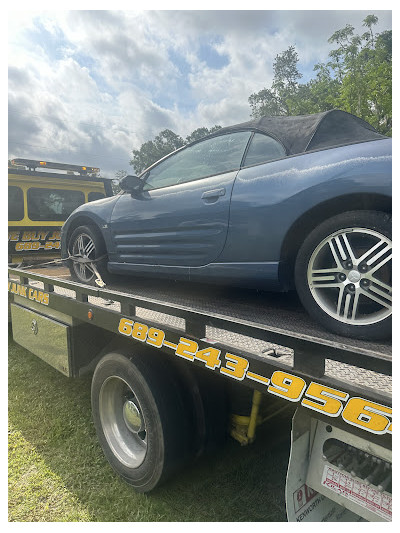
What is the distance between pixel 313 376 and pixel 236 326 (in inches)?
14.0

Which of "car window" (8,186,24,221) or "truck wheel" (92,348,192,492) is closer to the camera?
"truck wheel" (92,348,192,492)

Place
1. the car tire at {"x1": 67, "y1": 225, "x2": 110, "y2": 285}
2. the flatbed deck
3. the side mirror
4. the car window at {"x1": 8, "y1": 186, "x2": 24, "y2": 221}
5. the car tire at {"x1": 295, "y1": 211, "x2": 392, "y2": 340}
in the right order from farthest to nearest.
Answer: the car window at {"x1": 8, "y1": 186, "x2": 24, "y2": 221} < the car tire at {"x1": 67, "y1": 225, "x2": 110, "y2": 285} < the side mirror < the car tire at {"x1": 295, "y1": 211, "x2": 392, "y2": 340} < the flatbed deck

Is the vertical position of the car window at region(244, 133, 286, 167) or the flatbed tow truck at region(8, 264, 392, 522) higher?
the car window at region(244, 133, 286, 167)

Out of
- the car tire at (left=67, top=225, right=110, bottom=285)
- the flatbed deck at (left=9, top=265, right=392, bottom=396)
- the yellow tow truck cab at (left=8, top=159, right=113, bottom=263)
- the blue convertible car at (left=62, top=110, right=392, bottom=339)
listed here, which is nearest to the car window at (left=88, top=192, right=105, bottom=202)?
the yellow tow truck cab at (left=8, top=159, right=113, bottom=263)

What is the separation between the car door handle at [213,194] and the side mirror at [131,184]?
0.74 m

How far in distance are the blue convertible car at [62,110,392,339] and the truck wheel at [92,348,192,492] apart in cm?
63

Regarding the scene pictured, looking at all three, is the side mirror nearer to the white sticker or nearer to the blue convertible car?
the blue convertible car

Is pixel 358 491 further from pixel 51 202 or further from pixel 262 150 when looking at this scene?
pixel 51 202

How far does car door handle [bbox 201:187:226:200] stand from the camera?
2.10 meters

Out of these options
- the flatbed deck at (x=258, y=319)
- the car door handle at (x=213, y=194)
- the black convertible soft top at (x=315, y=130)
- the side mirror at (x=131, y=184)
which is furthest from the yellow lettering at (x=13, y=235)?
the black convertible soft top at (x=315, y=130)

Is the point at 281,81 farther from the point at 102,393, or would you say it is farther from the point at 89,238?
the point at 102,393

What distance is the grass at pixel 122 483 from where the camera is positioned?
6.70 ft

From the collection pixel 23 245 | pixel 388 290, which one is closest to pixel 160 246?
pixel 388 290

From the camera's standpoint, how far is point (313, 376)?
126 cm
